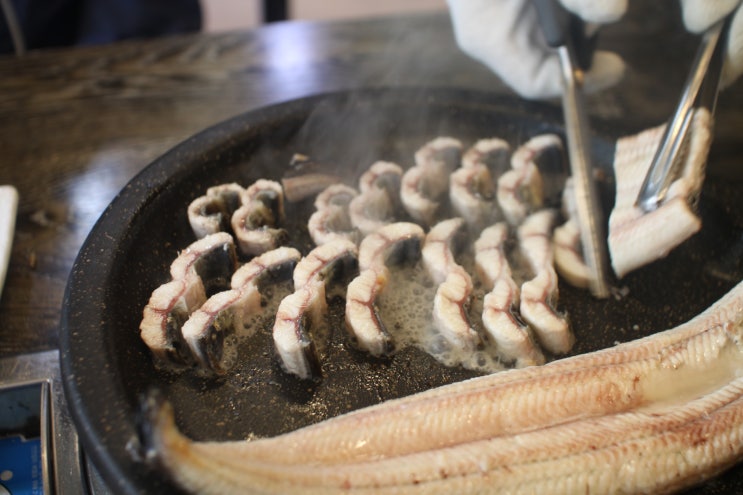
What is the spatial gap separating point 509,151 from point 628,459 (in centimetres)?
138

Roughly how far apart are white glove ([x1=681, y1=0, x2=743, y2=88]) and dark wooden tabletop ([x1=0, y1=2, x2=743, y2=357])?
396 mm

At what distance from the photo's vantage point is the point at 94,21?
371 cm

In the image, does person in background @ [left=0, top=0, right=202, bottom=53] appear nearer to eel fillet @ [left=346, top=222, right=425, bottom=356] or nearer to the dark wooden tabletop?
the dark wooden tabletop

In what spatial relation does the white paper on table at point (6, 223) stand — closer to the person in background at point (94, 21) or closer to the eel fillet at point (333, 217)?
the eel fillet at point (333, 217)

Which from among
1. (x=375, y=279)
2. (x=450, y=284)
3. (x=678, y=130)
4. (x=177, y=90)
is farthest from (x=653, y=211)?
(x=177, y=90)

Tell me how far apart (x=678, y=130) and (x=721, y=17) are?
1.81 feet

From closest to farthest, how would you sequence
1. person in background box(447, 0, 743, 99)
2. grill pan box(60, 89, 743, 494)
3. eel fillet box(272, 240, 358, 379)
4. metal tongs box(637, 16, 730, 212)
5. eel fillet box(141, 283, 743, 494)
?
eel fillet box(141, 283, 743, 494) → grill pan box(60, 89, 743, 494) → eel fillet box(272, 240, 358, 379) → metal tongs box(637, 16, 730, 212) → person in background box(447, 0, 743, 99)

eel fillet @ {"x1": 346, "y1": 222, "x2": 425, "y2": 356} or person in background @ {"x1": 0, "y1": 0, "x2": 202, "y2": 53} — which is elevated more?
person in background @ {"x1": 0, "y1": 0, "x2": 202, "y2": 53}

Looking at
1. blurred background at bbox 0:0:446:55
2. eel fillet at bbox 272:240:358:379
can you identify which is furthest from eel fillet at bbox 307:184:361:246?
blurred background at bbox 0:0:446:55

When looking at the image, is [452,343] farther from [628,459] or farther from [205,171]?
[205,171]

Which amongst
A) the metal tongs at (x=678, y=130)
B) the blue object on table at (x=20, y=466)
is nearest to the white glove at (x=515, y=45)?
the metal tongs at (x=678, y=130)

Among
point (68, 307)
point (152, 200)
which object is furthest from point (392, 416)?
point (152, 200)

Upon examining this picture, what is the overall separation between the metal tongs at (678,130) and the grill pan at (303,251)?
0.27 meters

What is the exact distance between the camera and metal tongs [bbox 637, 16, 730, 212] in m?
1.92
